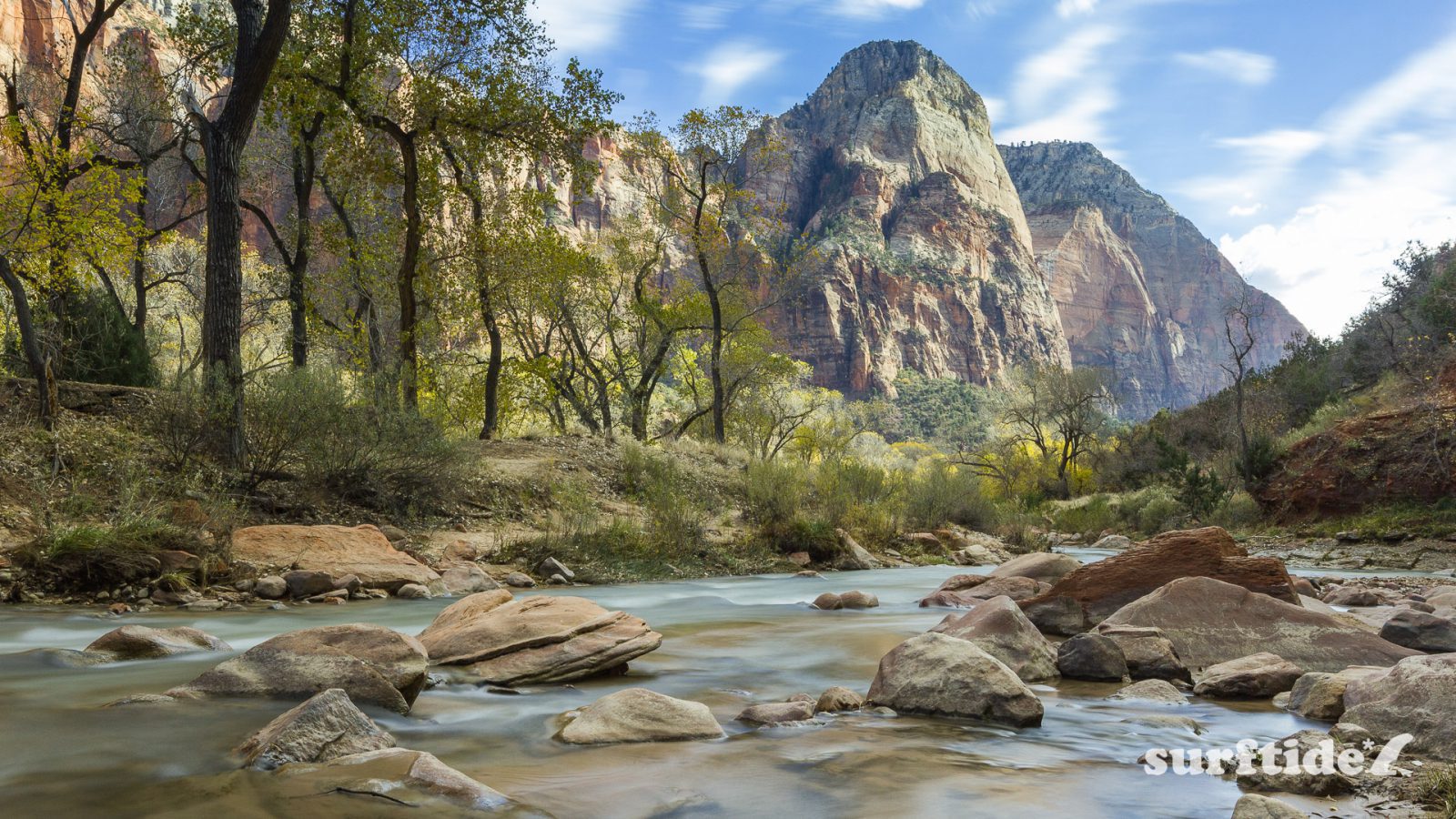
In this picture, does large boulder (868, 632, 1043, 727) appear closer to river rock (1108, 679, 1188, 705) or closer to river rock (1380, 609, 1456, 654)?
river rock (1108, 679, 1188, 705)

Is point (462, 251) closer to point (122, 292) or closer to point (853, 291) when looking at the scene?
point (122, 292)

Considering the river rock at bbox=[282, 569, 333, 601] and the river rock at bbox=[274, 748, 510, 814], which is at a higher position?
the river rock at bbox=[282, 569, 333, 601]

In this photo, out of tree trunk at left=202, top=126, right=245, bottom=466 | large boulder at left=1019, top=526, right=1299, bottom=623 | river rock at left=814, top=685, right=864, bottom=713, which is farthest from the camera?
tree trunk at left=202, top=126, right=245, bottom=466

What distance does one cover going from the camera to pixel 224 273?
11.0 m

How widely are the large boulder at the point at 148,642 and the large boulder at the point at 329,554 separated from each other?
124 inches

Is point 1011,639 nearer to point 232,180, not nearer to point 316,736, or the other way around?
point 316,736

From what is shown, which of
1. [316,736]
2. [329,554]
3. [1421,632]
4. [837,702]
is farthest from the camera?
[329,554]

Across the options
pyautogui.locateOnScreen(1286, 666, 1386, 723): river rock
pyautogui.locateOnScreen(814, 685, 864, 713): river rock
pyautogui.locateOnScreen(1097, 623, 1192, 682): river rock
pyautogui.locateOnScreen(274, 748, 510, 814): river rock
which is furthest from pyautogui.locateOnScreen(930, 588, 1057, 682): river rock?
pyautogui.locateOnScreen(274, 748, 510, 814): river rock

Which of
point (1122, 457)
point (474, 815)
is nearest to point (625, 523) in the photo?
point (474, 815)

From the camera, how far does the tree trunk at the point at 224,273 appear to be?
10.7m

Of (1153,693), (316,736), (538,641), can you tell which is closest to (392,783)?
(316,736)

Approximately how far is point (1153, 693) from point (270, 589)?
7775mm

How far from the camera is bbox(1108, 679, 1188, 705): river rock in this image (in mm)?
4934

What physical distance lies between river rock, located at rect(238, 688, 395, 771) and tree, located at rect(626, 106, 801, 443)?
20.8 meters
